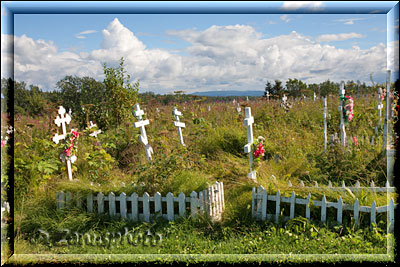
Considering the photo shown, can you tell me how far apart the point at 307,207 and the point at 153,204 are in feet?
6.69

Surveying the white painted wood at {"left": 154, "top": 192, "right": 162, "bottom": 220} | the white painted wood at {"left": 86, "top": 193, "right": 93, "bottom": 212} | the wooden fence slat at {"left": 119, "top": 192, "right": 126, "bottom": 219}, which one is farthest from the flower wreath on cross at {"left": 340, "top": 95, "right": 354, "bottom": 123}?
the white painted wood at {"left": 86, "top": 193, "right": 93, "bottom": 212}

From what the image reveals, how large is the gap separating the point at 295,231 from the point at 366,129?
567 cm

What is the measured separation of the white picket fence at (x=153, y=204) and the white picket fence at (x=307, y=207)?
20.0 inches

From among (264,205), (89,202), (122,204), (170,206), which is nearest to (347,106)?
(264,205)

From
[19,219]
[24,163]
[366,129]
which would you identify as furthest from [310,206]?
[366,129]

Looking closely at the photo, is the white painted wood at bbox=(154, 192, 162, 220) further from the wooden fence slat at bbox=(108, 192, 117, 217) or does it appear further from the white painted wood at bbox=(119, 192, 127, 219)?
the wooden fence slat at bbox=(108, 192, 117, 217)

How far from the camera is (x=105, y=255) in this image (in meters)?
3.67

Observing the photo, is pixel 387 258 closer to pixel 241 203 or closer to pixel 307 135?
pixel 241 203

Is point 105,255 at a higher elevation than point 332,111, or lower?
lower

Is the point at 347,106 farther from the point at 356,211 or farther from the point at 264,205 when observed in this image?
the point at 264,205

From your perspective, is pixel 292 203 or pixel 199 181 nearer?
pixel 292 203

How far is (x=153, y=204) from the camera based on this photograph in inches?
183

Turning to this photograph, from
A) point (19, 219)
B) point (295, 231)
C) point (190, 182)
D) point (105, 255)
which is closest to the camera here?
point (105, 255)

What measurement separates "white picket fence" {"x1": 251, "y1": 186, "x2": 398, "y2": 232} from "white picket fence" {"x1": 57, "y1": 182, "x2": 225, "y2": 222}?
1.66 ft
